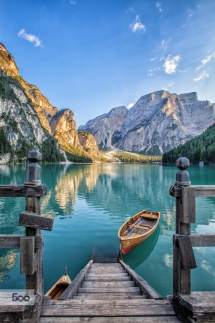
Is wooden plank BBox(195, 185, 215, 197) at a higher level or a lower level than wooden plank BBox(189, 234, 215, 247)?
higher

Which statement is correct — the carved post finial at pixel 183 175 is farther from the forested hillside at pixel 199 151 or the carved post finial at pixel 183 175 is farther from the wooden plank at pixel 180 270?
the forested hillside at pixel 199 151

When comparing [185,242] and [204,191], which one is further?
[204,191]

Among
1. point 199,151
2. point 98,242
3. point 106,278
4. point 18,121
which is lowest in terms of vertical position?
point 98,242

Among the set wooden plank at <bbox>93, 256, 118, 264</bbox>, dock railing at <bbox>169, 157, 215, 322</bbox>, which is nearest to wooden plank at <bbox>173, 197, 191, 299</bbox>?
dock railing at <bbox>169, 157, 215, 322</bbox>

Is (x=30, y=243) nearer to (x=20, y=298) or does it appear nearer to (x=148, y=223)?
(x=20, y=298)

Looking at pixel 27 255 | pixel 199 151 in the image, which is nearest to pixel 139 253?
pixel 27 255

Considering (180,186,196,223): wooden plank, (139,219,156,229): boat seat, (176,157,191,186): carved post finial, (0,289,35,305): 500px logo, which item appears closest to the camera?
(0,289,35,305): 500px logo

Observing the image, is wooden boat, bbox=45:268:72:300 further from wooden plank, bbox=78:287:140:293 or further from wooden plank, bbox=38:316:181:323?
wooden plank, bbox=38:316:181:323

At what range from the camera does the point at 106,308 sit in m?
4.05

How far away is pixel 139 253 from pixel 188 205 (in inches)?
396

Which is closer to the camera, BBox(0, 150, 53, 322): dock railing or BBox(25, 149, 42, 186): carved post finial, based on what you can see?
BBox(0, 150, 53, 322): dock railing

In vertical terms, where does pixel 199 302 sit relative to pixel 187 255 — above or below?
below

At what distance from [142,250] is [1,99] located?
175 m

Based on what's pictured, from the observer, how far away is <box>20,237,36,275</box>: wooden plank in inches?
148
